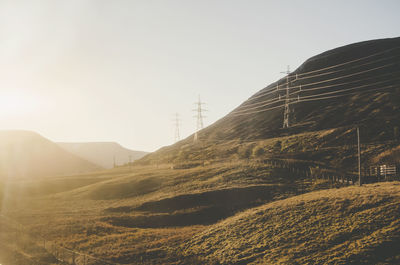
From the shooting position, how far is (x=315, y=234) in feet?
92.7

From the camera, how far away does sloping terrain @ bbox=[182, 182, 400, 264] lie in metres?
23.7

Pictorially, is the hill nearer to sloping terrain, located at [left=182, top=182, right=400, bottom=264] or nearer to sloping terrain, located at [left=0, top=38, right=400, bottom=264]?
sloping terrain, located at [left=0, top=38, right=400, bottom=264]

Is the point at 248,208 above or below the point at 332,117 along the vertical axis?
below

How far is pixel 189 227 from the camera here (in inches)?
1623

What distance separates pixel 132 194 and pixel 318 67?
165 meters

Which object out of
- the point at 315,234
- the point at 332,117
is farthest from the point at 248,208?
the point at 332,117

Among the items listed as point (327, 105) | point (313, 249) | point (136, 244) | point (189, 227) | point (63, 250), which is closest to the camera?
point (313, 249)

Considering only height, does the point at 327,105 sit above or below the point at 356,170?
above

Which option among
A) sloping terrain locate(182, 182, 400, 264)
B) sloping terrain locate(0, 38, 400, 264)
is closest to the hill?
sloping terrain locate(0, 38, 400, 264)

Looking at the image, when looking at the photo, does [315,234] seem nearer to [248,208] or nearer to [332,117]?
[248,208]

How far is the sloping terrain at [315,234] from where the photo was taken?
23.7 m

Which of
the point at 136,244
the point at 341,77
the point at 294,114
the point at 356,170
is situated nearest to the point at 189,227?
the point at 136,244

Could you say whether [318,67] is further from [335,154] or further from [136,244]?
[136,244]

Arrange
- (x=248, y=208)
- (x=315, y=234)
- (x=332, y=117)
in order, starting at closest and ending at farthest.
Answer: (x=315, y=234), (x=248, y=208), (x=332, y=117)
